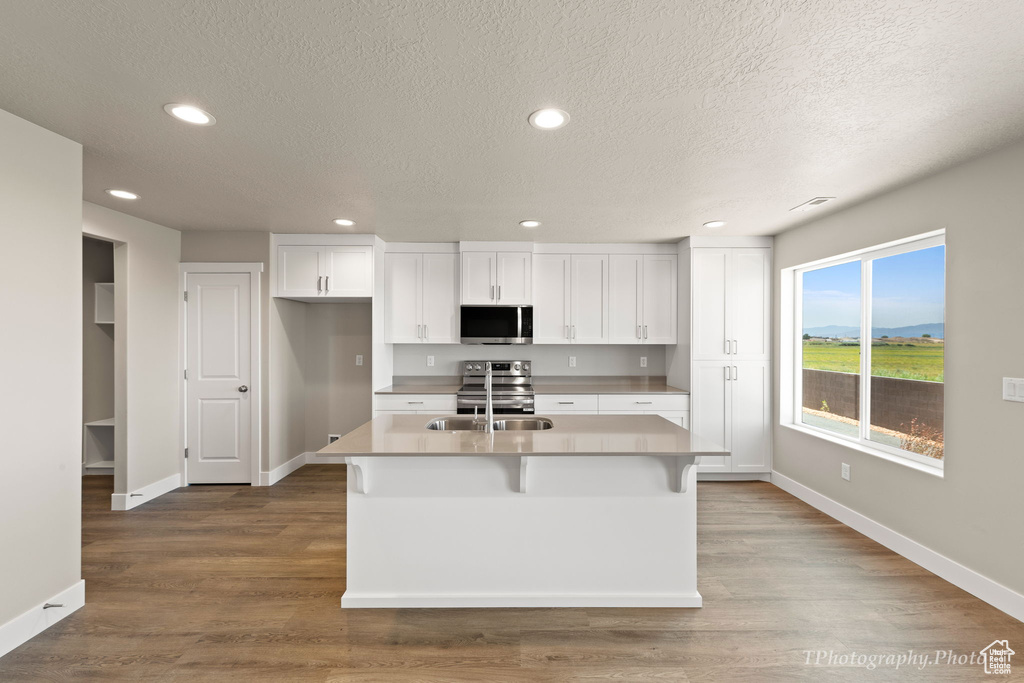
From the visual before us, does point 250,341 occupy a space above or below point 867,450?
above

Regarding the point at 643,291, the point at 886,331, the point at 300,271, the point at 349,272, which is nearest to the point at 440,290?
the point at 349,272

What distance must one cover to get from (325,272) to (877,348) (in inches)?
173

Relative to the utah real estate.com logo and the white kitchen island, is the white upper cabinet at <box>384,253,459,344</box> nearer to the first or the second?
the white kitchen island

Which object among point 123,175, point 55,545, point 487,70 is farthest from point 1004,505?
point 123,175

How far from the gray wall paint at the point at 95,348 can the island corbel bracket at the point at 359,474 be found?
3.80 m

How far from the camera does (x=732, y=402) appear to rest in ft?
15.0

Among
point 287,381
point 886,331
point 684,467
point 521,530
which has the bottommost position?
point 521,530

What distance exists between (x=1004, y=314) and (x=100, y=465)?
6841 millimetres

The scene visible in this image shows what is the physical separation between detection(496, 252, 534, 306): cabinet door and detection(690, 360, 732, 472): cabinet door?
171 cm

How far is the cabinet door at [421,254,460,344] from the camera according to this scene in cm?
488

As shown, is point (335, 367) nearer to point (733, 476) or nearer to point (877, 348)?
point (733, 476)

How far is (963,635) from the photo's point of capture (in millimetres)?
2174

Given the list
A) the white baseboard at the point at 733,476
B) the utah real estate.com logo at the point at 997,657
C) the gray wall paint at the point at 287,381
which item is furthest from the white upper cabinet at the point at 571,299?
the utah real estate.com logo at the point at 997,657

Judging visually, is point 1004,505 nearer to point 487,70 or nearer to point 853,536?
point 853,536
